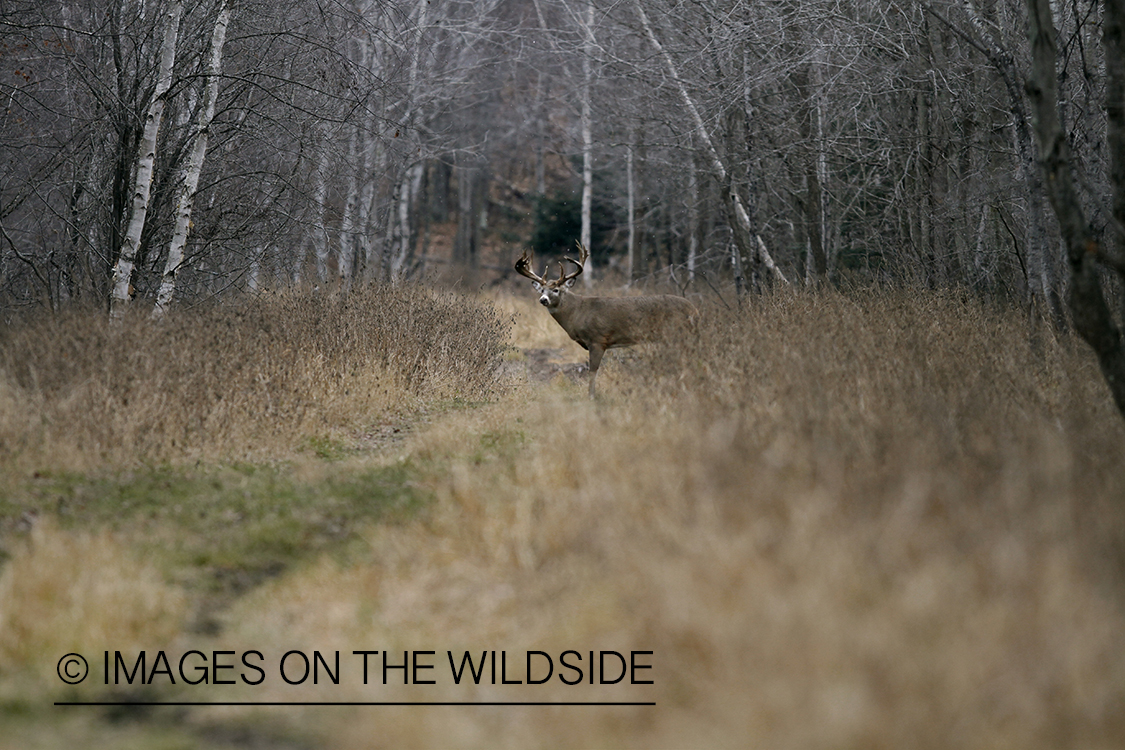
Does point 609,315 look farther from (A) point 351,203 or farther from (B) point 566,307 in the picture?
(A) point 351,203

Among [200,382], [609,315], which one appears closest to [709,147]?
[609,315]

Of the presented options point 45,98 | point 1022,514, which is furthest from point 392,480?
point 45,98

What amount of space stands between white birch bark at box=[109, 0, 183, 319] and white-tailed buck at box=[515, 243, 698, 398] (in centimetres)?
509

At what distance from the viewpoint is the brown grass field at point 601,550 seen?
136 inches

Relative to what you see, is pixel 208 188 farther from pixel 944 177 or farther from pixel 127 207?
pixel 944 177

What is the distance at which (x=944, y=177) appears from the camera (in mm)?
14938

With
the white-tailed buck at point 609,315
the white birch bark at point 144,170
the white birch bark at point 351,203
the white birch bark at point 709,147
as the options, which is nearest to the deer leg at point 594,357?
the white-tailed buck at point 609,315

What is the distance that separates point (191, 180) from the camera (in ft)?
33.8

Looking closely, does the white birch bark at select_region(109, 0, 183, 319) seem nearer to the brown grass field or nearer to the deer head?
the brown grass field

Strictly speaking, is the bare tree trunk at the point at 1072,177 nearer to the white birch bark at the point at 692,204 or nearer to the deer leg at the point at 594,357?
the deer leg at the point at 594,357

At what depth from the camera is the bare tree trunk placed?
234 inches
